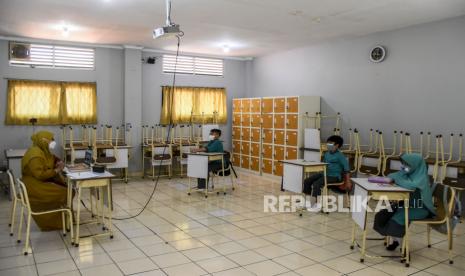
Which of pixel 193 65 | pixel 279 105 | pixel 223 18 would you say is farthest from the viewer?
pixel 193 65

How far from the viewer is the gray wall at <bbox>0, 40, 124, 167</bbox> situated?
7.76 meters

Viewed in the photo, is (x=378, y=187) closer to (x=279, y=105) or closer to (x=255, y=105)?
(x=279, y=105)

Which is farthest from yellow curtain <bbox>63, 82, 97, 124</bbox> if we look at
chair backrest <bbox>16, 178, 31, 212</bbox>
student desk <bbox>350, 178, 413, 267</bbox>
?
student desk <bbox>350, 178, 413, 267</bbox>

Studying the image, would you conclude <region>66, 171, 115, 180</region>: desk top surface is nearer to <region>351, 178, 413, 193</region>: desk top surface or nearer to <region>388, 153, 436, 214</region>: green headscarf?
<region>351, 178, 413, 193</region>: desk top surface

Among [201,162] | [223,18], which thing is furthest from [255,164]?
[223,18]

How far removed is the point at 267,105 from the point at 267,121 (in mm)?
369

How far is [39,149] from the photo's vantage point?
471 centimetres

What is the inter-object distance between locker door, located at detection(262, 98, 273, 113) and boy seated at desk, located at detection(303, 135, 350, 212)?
2967 millimetres

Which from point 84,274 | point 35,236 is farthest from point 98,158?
point 84,274

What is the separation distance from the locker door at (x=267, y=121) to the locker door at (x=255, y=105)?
0.29 m

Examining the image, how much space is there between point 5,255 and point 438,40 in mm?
6740

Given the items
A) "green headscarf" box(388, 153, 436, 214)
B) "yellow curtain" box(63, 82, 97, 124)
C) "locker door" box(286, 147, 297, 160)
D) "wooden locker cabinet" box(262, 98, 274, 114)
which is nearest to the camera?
"green headscarf" box(388, 153, 436, 214)

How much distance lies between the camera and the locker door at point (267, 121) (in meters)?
8.77

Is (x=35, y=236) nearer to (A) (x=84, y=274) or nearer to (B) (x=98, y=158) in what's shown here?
(A) (x=84, y=274)
